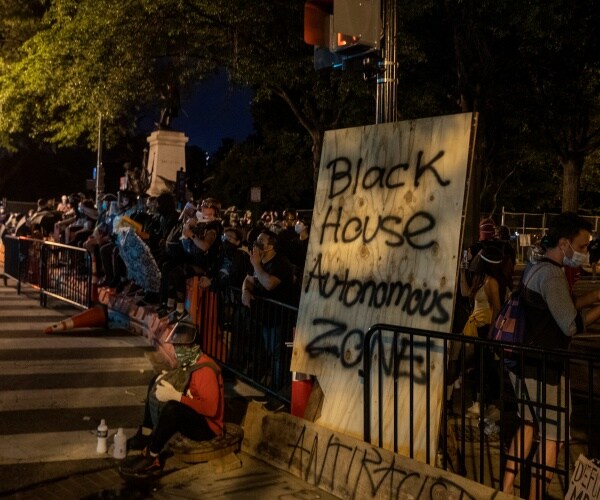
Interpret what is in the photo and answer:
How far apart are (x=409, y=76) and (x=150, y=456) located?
20782 mm

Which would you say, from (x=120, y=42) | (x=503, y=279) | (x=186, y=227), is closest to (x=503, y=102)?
(x=120, y=42)

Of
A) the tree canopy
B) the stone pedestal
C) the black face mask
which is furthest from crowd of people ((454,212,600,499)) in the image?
the stone pedestal

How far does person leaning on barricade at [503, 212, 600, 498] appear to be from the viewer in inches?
183

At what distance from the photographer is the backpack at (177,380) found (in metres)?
6.06

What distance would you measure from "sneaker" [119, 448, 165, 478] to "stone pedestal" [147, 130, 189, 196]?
16062 mm

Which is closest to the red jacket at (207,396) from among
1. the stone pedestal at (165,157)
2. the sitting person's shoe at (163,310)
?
the sitting person's shoe at (163,310)

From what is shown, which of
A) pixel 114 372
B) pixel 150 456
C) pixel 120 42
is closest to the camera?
pixel 150 456

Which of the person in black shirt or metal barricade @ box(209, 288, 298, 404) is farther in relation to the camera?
the person in black shirt

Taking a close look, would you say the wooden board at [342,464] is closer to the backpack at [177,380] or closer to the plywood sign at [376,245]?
the plywood sign at [376,245]

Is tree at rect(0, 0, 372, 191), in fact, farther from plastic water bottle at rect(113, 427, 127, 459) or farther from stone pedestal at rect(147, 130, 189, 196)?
plastic water bottle at rect(113, 427, 127, 459)

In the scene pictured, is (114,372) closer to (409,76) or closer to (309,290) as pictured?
(309,290)

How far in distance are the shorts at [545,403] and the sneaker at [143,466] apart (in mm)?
2713

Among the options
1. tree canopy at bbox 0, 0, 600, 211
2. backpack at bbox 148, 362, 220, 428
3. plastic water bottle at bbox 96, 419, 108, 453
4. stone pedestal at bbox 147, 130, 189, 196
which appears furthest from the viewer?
stone pedestal at bbox 147, 130, 189, 196

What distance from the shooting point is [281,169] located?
141 feet
